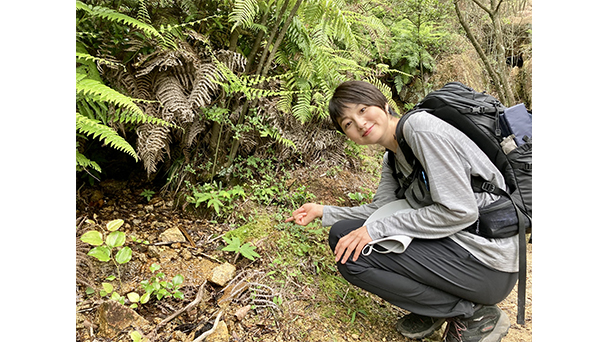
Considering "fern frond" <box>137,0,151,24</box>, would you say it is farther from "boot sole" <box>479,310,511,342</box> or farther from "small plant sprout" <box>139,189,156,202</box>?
"boot sole" <box>479,310,511,342</box>

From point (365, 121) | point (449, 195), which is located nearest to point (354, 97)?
point (365, 121)

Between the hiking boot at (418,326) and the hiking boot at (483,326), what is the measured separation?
0.45ft

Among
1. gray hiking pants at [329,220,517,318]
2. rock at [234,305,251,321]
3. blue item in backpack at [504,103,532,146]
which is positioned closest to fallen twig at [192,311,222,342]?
rock at [234,305,251,321]

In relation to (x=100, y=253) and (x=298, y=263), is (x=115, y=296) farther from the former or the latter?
(x=298, y=263)

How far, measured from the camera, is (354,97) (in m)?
2.32

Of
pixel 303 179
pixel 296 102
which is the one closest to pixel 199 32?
pixel 296 102

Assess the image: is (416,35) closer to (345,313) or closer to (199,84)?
(199,84)

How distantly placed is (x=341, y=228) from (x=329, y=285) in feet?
1.69

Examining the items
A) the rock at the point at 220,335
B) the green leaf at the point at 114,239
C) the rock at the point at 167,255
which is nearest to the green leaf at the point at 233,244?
the rock at the point at 167,255

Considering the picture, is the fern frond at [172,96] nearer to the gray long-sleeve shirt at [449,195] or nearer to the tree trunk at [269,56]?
the tree trunk at [269,56]

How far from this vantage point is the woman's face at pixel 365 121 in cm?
234

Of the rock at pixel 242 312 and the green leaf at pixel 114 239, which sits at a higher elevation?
the green leaf at pixel 114 239

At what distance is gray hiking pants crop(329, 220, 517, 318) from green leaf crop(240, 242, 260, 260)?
715mm

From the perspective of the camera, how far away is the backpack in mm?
2100
